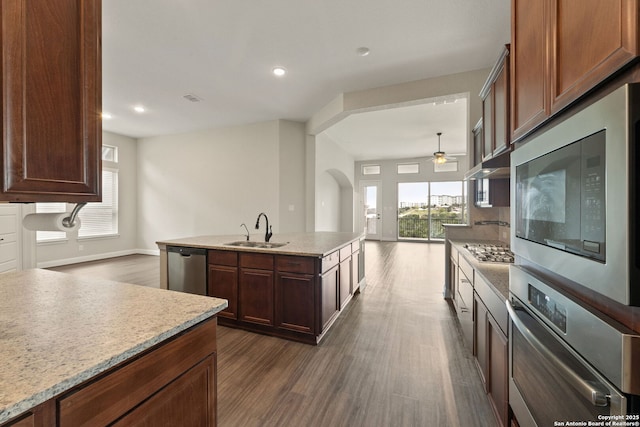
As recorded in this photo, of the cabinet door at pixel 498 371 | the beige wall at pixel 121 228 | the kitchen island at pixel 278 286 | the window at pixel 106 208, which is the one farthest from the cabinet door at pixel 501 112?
the window at pixel 106 208

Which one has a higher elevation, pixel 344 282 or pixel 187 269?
pixel 187 269

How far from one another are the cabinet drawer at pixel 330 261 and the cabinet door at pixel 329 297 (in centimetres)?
4

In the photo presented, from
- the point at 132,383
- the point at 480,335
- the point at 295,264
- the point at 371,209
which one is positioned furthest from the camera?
the point at 371,209

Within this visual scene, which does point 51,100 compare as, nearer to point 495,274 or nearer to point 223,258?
point 223,258

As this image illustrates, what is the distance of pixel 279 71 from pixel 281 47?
0.54 metres

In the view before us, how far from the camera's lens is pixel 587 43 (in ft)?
2.38

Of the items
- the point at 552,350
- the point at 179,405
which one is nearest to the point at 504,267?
the point at 552,350

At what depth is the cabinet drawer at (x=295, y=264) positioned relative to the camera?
2.50 m

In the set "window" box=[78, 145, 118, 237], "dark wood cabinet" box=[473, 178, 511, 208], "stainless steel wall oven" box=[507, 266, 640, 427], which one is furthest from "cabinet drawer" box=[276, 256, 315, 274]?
"window" box=[78, 145, 118, 237]

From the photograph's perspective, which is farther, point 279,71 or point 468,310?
point 279,71

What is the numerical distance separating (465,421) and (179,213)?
270 inches

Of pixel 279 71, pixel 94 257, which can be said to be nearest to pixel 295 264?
Answer: pixel 279 71

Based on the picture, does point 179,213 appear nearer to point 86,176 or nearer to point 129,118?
point 129,118

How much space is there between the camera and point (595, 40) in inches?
27.0
